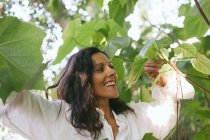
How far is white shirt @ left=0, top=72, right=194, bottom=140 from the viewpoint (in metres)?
1.01

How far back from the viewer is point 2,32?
76 cm

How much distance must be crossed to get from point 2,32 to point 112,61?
59 centimetres

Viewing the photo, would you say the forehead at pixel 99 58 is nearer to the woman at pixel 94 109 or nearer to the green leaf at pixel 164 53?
the woman at pixel 94 109

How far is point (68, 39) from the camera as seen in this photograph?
1356mm

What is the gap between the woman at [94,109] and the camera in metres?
1.09

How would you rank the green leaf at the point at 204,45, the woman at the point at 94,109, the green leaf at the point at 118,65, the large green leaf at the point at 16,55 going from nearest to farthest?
the large green leaf at the point at 16,55, the woman at the point at 94,109, the green leaf at the point at 204,45, the green leaf at the point at 118,65

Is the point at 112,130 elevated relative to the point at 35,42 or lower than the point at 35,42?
lower

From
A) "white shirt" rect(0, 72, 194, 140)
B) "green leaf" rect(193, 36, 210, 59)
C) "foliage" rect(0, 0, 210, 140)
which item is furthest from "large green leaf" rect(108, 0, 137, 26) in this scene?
"green leaf" rect(193, 36, 210, 59)

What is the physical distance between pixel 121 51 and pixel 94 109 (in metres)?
0.24

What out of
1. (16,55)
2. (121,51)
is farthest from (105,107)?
(16,55)

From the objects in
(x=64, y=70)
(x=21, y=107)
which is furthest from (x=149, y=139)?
(x=64, y=70)

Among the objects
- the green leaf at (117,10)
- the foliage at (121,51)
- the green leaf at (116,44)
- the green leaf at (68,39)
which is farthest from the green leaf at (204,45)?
the green leaf at (68,39)

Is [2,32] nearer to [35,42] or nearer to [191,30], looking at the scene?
[35,42]

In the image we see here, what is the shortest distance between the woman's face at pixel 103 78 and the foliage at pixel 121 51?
0.04 metres
